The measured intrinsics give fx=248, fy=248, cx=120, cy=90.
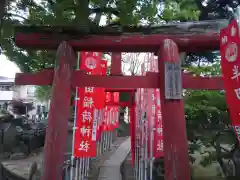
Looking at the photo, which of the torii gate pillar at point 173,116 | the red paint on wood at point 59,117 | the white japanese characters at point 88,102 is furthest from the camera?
the white japanese characters at point 88,102

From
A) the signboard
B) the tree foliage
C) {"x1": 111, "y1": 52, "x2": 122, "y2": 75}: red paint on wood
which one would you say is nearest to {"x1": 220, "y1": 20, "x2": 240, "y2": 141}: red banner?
the tree foliage

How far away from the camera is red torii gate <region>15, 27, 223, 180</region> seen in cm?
432

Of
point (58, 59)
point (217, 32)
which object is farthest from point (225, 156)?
point (58, 59)

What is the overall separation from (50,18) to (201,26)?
2.91 m

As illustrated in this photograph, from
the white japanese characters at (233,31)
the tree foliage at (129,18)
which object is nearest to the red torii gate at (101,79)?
the tree foliage at (129,18)

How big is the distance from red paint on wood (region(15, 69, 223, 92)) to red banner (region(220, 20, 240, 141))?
196 cm

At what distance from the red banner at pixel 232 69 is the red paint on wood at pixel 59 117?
9.22 ft

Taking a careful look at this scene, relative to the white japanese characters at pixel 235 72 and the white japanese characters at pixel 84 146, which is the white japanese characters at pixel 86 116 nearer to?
the white japanese characters at pixel 84 146

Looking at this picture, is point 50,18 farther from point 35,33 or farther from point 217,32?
point 217,32

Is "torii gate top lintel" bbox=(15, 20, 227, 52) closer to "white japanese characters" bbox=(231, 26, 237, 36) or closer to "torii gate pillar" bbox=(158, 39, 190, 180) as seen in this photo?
"torii gate pillar" bbox=(158, 39, 190, 180)

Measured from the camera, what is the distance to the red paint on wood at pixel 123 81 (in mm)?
4664

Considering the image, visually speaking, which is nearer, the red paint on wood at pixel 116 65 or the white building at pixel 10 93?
the red paint on wood at pixel 116 65

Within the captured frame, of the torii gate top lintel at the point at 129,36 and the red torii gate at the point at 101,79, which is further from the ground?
the torii gate top lintel at the point at 129,36

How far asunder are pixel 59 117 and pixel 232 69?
3.01 metres
